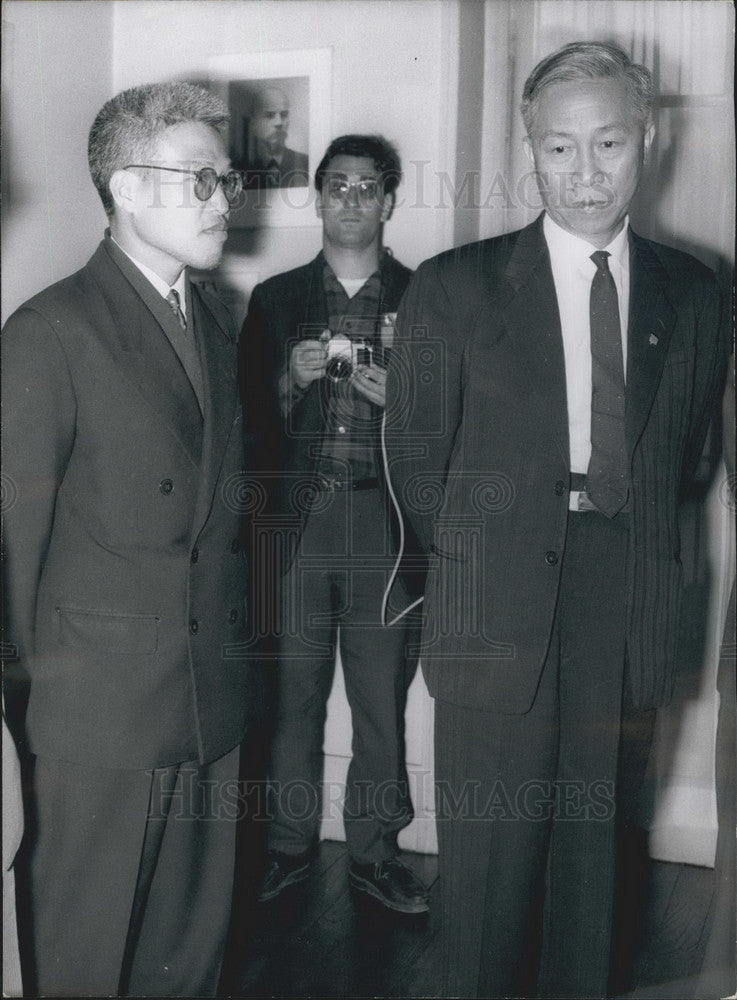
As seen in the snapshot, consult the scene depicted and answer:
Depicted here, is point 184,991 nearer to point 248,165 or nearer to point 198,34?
point 248,165

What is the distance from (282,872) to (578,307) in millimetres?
1334

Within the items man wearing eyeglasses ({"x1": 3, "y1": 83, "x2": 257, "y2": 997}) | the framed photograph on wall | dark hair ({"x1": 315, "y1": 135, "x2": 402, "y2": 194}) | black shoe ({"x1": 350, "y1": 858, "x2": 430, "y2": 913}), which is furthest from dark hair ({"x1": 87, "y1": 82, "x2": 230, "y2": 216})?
black shoe ({"x1": 350, "y1": 858, "x2": 430, "y2": 913})

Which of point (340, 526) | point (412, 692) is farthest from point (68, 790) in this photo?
point (412, 692)

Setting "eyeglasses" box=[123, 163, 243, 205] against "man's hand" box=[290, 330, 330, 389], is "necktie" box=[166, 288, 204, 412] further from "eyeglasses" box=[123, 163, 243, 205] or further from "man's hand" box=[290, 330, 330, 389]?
"man's hand" box=[290, 330, 330, 389]

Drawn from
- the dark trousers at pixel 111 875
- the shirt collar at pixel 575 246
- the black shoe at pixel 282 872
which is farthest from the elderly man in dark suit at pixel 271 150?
the black shoe at pixel 282 872

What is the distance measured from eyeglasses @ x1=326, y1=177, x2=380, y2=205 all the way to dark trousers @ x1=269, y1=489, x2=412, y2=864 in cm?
73

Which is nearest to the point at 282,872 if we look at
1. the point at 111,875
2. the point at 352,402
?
the point at 111,875

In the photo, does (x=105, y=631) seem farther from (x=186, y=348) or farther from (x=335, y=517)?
(x=335, y=517)

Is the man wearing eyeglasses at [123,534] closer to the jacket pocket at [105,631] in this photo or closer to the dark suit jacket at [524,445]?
the jacket pocket at [105,631]

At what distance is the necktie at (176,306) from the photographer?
4.90 feet

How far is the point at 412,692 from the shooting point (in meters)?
2.35

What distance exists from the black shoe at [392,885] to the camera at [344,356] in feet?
3.51

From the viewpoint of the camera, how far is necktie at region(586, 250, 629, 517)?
1.59 meters

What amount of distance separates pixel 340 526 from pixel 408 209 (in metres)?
0.66
